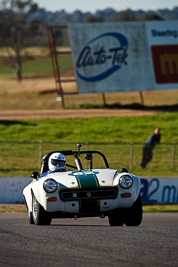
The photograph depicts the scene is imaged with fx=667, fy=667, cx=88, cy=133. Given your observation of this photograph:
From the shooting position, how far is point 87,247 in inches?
321

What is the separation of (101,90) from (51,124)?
4.86 metres

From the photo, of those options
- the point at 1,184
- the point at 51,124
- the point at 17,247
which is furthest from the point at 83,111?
the point at 17,247

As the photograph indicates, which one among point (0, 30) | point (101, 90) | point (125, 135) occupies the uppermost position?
point (0, 30)

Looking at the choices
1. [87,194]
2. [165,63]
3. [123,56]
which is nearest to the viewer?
[87,194]

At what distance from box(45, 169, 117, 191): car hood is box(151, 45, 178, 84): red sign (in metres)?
29.5

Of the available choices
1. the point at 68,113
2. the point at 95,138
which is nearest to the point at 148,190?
the point at 95,138

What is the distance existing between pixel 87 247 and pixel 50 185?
270cm

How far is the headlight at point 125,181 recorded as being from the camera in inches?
424

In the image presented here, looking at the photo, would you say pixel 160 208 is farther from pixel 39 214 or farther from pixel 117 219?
pixel 39 214

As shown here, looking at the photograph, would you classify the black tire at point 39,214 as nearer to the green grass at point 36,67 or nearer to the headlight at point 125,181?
the headlight at point 125,181

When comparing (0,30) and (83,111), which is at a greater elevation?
(0,30)

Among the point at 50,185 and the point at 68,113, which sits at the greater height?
the point at 50,185

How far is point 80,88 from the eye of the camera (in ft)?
129

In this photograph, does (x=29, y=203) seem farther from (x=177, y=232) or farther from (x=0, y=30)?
(x=0, y=30)
